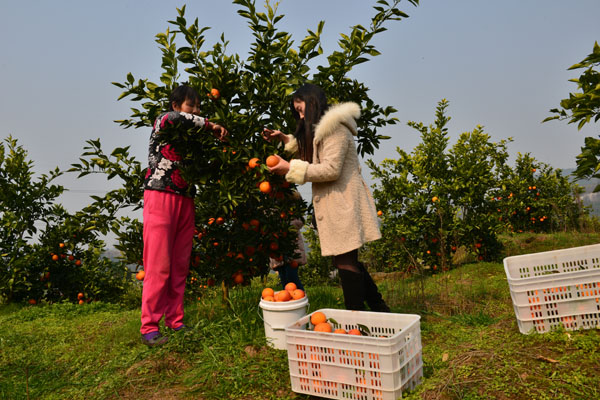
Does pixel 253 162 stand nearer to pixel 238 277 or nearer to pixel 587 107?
pixel 238 277

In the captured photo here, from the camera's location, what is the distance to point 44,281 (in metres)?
6.56

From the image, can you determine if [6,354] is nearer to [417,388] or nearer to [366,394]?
[366,394]

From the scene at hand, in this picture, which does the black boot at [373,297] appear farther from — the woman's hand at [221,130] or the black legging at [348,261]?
the woman's hand at [221,130]

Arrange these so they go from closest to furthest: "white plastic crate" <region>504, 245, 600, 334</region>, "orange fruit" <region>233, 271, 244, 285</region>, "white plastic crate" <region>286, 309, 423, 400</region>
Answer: "white plastic crate" <region>286, 309, 423, 400</region>, "white plastic crate" <region>504, 245, 600, 334</region>, "orange fruit" <region>233, 271, 244, 285</region>

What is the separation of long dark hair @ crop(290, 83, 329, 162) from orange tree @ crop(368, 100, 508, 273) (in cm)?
373

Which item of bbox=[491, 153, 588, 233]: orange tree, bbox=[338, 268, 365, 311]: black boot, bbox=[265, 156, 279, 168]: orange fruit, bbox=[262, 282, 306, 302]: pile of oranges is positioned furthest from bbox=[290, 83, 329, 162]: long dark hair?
bbox=[491, 153, 588, 233]: orange tree

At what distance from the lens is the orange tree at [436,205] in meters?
6.55

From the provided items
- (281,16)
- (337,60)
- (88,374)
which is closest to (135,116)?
(281,16)

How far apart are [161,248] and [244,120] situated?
3.86ft

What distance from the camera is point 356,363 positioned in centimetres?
222

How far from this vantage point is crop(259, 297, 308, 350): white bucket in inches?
117

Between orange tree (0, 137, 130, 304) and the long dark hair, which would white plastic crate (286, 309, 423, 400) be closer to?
the long dark hair

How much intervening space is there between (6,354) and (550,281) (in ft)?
15.0

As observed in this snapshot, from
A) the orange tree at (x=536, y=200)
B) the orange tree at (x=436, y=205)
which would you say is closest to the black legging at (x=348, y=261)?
the orange tree at (x=436, y=205)
